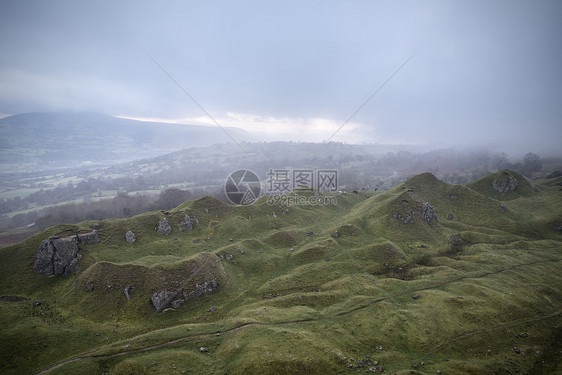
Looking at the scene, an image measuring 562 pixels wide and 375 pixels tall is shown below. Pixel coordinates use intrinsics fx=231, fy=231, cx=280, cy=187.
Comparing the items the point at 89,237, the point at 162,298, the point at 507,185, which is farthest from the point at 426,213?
the point at 89,237

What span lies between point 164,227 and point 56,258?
74.7 feet

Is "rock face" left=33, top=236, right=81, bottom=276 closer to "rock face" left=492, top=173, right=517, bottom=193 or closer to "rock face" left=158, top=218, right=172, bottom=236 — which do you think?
"rock face" left=158, top=218, right=172, bottom=236

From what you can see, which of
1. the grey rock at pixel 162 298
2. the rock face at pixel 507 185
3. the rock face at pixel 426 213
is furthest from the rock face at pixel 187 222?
the rock face at pixel 507 185

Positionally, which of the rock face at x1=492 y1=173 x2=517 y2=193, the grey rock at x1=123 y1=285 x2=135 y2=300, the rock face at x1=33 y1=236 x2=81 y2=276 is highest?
the rock face at x1=492 y1=173 x2=517 y2=193

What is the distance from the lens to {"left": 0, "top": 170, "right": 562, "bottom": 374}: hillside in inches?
1260

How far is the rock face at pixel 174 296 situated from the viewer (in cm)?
4381

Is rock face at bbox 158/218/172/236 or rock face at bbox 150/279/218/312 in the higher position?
rock face at bbox 158/218/172/236

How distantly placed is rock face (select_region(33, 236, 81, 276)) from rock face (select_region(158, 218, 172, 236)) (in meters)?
18.3

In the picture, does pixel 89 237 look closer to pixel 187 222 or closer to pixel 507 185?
pixel 187 222

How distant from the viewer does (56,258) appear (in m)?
51.0

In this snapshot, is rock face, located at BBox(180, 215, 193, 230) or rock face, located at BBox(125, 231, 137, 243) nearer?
rock face, located at BBox(125, 231, 137, 243)

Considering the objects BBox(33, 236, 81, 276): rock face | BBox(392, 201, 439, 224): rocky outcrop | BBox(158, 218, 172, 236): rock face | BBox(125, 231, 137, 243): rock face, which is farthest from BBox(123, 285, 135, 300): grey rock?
BBox(392, 201, 439, 224): rocky outcrop

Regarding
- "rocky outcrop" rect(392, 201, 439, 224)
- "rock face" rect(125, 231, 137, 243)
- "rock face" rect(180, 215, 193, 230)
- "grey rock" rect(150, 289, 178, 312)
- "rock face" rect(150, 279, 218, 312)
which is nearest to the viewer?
"grey rock" rect(150, 289, 178, 312)

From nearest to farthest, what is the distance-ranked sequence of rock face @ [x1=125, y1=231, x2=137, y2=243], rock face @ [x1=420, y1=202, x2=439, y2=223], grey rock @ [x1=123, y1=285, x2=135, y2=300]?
grey rock @ [x1=123, y1=285, x2=135, y2=300]
rock face @ [x1=125, y1=231, x2=137, y2=243]
rock face @ [x1=420, y1=202, x2=439, y2=223]
